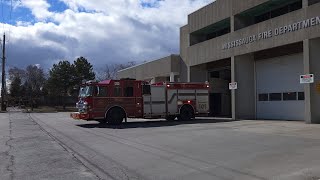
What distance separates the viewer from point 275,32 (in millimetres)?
28609

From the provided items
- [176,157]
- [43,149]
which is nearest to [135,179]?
[176,157]

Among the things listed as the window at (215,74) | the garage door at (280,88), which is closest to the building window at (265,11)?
the garage door at (280,88)

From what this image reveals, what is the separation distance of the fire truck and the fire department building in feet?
12.8

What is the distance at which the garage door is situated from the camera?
29.6 metres

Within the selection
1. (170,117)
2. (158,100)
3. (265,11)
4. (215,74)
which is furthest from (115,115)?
(215,74)

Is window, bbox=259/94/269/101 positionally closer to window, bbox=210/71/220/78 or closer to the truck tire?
the truck tire

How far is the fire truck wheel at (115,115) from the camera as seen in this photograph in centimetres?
2736

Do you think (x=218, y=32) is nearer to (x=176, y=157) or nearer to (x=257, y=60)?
(x=257, y=60)

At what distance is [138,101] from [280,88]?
10.5 metres

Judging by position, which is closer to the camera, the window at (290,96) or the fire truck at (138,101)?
the fire truck at (138,101)

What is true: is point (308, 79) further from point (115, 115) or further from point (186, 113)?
point (115, 115)

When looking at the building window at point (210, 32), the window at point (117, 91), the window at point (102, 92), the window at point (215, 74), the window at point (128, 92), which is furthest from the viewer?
the window at point (215, 74)

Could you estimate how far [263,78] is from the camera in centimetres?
3369

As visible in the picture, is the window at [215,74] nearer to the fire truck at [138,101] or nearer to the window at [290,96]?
the fire truck at [138,101]
